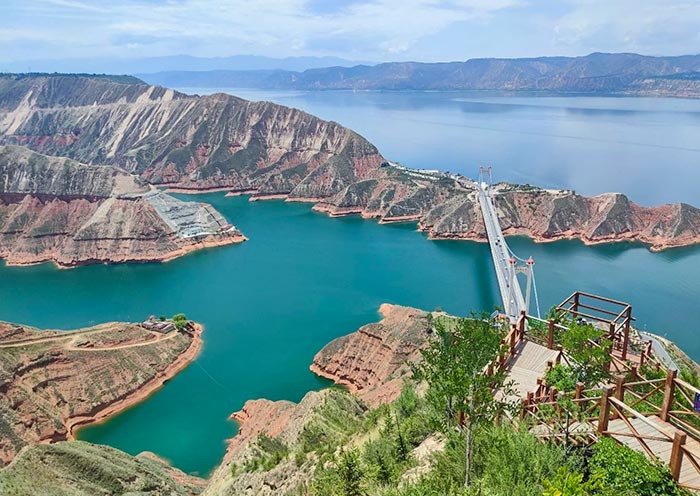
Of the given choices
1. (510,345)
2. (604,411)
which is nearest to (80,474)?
(510,345)

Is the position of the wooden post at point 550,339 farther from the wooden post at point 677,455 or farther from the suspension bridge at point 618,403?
the wooden post at point 677,455

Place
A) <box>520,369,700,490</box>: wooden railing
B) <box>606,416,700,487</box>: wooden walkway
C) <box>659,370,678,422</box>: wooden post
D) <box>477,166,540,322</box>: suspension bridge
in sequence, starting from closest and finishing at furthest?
<box>606,416,700,487</box>: wooden walkway → <box>520,369,700,490</box>: wooden railing → <box>659,370,678,422</box>: wooden post → <box>477,166,540,322</box>: suspension bridge

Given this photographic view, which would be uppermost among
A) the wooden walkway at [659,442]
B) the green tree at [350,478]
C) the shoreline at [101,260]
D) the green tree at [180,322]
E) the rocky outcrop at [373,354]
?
the wooden walkway at [659,442]

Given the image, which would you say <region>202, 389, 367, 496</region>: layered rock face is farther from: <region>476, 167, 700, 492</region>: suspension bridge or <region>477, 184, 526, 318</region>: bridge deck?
<region>477, 184, 526, 318</region>: bridge deck

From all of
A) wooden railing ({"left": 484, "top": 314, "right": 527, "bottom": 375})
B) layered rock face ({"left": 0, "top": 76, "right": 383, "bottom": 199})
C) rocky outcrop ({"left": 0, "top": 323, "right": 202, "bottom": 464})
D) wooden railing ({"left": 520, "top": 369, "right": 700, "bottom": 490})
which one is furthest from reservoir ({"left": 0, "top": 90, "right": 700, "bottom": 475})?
wooden railing ({"left": 520, "top": 369, "right": 700, "bottom": 490})

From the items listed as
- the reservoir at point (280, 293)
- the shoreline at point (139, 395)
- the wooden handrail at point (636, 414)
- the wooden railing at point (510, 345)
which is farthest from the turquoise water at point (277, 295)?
the wooden handrail at point (636, 414)

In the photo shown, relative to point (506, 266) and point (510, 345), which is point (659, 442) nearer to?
point (510, 345)

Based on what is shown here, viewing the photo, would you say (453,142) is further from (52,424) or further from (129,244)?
(52,424)

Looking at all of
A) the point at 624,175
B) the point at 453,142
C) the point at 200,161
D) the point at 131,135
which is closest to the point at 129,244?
the point at 200,161
